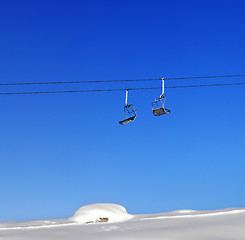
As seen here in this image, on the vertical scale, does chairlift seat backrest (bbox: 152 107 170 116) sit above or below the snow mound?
below

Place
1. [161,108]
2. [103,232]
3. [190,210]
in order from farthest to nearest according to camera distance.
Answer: [190,210]
[103,232]
[161,108]

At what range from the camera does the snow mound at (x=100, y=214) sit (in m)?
48.2

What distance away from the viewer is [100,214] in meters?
48.7

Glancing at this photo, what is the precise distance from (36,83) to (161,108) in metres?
5.35

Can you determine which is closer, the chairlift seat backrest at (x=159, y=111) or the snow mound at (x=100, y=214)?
the chairlift seat backrest at (x=159, y=111)

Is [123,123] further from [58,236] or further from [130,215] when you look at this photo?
[130,215]

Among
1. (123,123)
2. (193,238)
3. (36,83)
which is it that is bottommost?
(193,238)

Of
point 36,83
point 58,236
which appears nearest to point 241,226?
point 58,236

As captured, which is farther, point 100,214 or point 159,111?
point 100,214

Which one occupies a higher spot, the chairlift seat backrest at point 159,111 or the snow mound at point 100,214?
the snow mound at point 100,214

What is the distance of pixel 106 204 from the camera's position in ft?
170

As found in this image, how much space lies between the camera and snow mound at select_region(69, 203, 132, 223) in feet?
158

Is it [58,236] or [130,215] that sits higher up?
[130,215]

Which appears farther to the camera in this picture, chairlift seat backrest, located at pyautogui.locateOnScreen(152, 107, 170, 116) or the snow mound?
the snow mound
